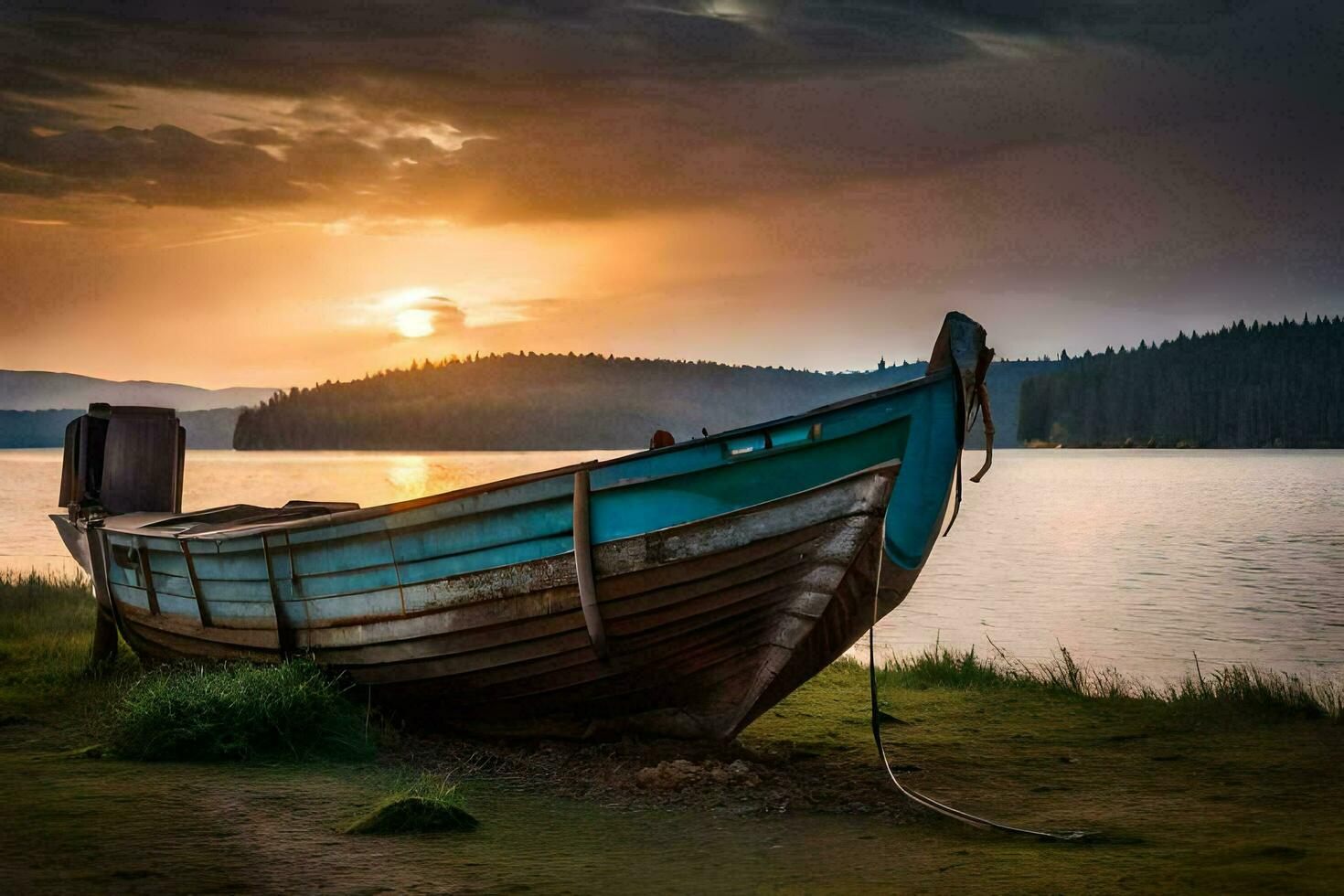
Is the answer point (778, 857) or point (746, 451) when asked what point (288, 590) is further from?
point (778, 857)

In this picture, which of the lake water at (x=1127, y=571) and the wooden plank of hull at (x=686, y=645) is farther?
the lake water at (x=1127, y=571)

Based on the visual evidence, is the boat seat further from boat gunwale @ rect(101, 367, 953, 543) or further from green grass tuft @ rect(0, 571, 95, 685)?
green grass tuft @ rect(0, 571, 95, 685)

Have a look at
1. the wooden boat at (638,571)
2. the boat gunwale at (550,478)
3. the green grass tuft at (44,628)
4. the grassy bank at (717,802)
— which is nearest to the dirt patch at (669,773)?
the grassy bank at (717,802)

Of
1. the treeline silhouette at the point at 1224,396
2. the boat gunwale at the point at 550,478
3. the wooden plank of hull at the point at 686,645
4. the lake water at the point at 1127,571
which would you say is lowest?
the lake water at the point at 1127,571

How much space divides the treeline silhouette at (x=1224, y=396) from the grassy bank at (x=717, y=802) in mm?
193665

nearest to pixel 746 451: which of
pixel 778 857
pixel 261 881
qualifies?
pixel 778 857

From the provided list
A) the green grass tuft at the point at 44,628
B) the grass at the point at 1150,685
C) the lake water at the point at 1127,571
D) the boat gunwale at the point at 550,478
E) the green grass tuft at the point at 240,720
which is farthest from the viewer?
the lake water at the point at 1127,571

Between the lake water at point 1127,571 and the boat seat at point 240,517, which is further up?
the boat seat at point 240,517

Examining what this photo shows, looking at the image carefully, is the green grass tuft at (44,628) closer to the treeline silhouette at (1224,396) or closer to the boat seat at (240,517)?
the boat seat at (240,517)

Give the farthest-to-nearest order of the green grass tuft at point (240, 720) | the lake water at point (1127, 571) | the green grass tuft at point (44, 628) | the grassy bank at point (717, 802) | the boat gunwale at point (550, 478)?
the lake water at point (1127, 571)
the green grass tuft at point (44, 628)
the green grass tuft at point (240, 720)
the boat gunwale at point (550, 478)
the grassy bank at point (717, 802)

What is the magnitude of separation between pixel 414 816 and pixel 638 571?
7.73ft

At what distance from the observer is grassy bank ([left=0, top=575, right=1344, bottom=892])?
6.33 metres

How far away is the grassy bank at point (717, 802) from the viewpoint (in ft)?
20.8

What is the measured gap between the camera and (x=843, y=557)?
8.28 metres
